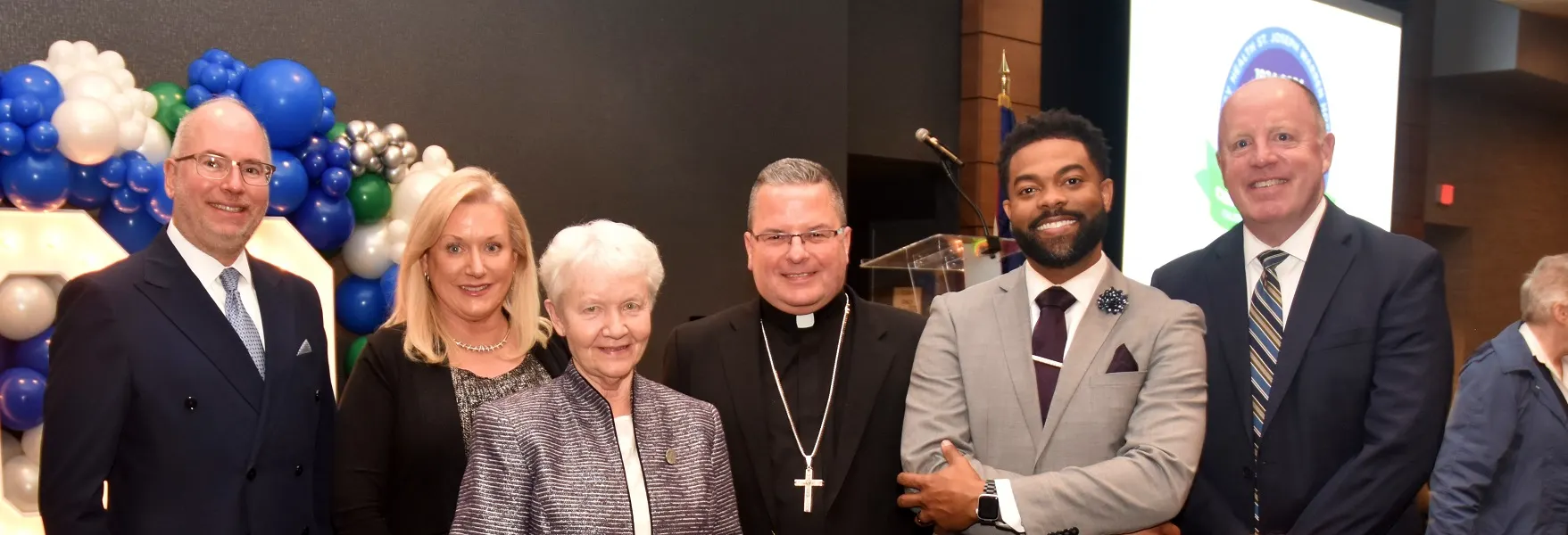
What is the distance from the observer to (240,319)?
258 cm

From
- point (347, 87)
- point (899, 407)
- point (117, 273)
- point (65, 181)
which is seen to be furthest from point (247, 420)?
point (347, 87)

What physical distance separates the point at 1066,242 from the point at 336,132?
9.76 ft

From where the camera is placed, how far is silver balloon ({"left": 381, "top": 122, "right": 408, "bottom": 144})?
447cm

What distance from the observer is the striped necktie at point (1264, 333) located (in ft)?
8.62

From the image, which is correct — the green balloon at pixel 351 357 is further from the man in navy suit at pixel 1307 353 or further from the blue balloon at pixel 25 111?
the man in navy suit at pixel 1307 353

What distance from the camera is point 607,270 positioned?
2.23 meters

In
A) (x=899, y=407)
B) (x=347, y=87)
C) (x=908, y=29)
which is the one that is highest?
(x=908, y=29)

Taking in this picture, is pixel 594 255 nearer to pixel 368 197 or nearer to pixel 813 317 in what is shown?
pixel 813 317

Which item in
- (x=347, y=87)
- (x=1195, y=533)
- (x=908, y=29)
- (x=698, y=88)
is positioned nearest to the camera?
(x=1195, y=533)

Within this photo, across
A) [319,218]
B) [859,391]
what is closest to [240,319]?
[859,391]

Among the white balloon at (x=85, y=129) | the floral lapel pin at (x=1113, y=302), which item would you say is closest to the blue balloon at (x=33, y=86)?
the white balloon at (x=85, y=129)

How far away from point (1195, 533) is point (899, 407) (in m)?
0.72

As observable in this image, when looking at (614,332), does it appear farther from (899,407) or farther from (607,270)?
(899,407)

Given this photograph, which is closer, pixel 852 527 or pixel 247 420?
pixel 247 420
